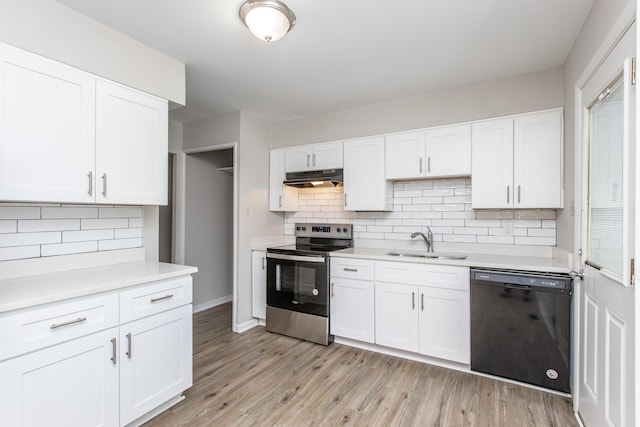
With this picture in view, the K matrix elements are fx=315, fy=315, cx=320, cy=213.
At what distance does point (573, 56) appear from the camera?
7.38 ft

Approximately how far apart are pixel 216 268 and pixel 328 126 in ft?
8.45

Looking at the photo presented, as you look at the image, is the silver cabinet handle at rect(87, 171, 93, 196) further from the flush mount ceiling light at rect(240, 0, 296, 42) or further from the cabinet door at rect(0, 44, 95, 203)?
the flush mount ceiling light at rect(240, 0, 296, 42)

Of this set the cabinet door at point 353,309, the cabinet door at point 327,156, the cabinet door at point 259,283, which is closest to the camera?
the cabinet door at point 353,309

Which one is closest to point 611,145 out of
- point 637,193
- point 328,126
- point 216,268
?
point 637,193

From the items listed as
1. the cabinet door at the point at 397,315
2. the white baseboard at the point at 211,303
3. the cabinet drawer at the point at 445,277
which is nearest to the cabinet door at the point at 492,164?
the cabinet drawer at the point at 445,277

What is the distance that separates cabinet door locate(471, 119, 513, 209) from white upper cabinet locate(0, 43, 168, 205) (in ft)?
8.51

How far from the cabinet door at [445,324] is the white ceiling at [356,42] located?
1.87 metres

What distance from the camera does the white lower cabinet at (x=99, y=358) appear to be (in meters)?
1.42

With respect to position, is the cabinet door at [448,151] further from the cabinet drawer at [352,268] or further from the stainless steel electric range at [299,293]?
the stainless steel electric range at [299,293]

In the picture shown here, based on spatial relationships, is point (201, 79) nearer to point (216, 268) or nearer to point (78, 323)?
point (78, 323)

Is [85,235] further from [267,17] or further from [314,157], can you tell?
[314,157]

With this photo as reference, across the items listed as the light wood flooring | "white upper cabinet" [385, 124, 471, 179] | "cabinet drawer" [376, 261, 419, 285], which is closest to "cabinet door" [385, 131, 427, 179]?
"white upper cabinet" [385, 124, 471, 179]

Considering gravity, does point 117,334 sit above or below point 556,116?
below

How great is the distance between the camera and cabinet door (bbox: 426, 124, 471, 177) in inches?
112
